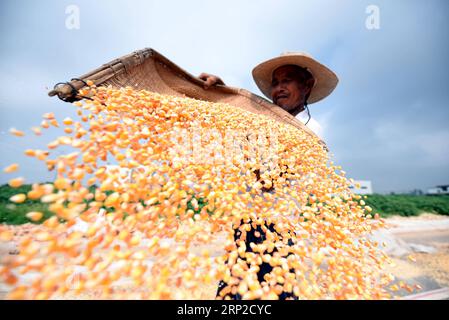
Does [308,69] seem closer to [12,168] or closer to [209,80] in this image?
[209,80]

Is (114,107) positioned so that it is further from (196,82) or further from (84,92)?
(196,82)

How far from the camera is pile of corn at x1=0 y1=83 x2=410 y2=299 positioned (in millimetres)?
603

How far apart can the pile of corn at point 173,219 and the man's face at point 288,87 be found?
100cm

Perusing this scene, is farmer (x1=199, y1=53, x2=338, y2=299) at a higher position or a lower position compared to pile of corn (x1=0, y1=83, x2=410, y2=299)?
higher

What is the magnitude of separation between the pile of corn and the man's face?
3.29 ft

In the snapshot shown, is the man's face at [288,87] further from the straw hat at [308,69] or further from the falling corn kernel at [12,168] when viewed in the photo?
the falling corn kernel at [12,168]

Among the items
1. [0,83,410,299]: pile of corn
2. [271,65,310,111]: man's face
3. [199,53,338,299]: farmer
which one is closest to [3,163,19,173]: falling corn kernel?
[0,83,410,299]: pile of corn

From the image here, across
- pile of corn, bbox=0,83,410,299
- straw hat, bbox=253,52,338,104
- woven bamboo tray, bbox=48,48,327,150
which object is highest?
straw hat, bbox=253,52,338,104

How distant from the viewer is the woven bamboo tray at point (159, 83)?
3.84 feet

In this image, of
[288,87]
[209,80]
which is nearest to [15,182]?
[209,80]

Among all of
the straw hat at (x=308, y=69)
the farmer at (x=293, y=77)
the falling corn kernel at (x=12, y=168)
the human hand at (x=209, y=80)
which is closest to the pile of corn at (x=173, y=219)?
the falling corn kernel at (x=12, y=168)

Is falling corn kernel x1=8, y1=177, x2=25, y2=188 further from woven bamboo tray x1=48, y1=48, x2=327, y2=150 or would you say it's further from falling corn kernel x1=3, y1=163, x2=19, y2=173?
woven bamboo tray x1=48, y1=48, x2=327, y2=150

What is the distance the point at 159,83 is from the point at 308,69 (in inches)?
59.3

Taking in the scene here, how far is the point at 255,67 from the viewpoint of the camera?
2207 mm
